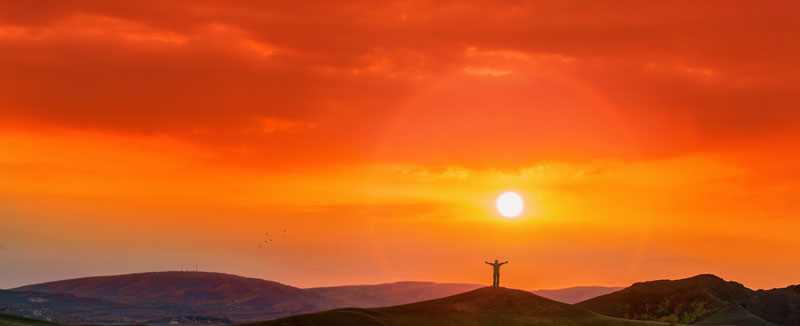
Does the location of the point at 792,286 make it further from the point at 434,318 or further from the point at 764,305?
the point at 434,318

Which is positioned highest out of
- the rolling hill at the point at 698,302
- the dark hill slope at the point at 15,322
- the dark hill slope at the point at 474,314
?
the rolling hill at the point at 698,302

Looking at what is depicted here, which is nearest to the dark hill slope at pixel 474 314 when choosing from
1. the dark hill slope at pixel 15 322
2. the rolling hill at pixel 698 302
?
the dark hill slope at pixel 15 322

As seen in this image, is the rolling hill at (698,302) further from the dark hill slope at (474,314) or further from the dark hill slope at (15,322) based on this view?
the dark hill slope at (15,322)

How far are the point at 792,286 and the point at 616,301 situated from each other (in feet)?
142

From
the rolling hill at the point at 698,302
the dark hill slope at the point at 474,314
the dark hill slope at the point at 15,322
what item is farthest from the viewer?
the rolling hill at the point at 698,302

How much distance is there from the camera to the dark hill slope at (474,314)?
94.4m

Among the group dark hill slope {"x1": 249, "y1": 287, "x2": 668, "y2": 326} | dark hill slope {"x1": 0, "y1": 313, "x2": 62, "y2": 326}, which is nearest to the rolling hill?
dark hill slope {"x1": 249, "y1": 287, "x2": 668, "y2": 326}

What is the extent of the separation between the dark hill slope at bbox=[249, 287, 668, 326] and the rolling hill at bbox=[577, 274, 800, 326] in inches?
1681

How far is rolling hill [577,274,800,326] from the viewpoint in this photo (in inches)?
5728

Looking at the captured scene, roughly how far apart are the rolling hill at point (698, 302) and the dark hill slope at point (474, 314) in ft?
140

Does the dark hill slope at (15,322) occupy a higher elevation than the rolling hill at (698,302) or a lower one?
lower

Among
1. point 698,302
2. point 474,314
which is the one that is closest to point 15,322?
point 474,314

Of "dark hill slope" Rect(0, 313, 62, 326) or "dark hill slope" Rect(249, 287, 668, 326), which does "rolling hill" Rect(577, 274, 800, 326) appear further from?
"dark hill slope" Rect(0, 313, 62, 326)

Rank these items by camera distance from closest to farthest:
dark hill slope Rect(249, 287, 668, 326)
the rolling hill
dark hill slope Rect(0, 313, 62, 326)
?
dark hill slope Rect(249, 287, 668, 326) < dark hill slope Rect(0, 313, 62, 326) < the rolling hill
